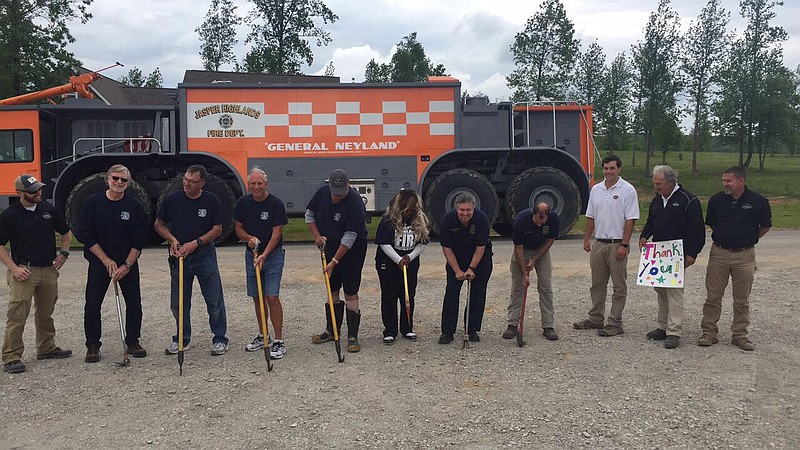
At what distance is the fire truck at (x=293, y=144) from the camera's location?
11766 mm

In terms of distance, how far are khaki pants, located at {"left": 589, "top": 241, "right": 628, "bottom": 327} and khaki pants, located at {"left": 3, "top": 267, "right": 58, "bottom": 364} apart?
473 cm

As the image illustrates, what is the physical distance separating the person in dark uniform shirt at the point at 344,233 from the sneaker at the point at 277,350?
554 mm

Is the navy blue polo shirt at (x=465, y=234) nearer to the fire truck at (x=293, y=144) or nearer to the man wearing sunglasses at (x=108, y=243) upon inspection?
the man wearing sunglasses at (x=108, y=243)

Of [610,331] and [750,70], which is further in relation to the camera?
[750,70]

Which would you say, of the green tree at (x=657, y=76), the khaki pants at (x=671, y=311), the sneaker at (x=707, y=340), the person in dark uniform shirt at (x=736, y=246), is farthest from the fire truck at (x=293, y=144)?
the green tree at (x=657, y=76)

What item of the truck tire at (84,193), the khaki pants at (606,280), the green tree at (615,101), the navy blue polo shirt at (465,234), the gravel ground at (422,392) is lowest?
the gravel ground at (422,392)

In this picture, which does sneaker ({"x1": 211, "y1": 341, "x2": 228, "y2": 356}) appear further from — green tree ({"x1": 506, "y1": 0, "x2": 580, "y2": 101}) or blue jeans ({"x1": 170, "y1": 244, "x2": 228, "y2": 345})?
green tree ({"x1": 506, "y1": 0, "x2": 580, "y2": 101})

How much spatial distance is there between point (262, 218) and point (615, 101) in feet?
93.0

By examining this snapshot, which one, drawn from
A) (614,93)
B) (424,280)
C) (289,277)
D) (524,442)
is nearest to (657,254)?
(524,442)

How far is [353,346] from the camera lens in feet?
18.3

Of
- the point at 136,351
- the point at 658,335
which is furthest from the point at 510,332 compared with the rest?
the point at 136,351

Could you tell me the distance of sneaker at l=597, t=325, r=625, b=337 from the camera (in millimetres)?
6000

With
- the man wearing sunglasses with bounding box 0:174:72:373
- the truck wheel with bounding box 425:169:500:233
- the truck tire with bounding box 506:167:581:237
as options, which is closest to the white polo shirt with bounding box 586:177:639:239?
the man wearing sunglasses with bounding box 0:174:72:373

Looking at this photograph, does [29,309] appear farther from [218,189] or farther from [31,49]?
[31,49]
